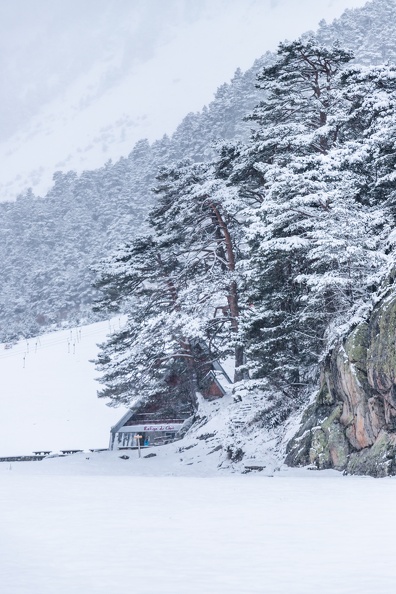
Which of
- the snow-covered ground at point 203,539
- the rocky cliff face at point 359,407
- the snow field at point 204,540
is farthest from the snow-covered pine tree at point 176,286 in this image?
the snow field at point 204,540

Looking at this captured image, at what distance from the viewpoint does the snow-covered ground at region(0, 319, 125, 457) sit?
47.0 m

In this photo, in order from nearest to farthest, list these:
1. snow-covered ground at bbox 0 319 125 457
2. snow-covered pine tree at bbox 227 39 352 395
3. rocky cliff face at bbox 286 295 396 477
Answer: rocky cliff face at bbox 286 295 396 477
snow-covered pine tree at bbox 227 39 352 395
snow-covered ground at bbox 0 319 125 457

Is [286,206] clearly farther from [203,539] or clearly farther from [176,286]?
[203,539]

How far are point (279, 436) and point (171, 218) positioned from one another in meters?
12.2

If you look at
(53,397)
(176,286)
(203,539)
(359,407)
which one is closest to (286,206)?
(359,407)

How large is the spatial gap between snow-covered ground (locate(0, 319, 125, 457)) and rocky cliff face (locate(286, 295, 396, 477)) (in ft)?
92.3

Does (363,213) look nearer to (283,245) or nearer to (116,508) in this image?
(283,245)

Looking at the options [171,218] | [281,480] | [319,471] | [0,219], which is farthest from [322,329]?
[0,219]

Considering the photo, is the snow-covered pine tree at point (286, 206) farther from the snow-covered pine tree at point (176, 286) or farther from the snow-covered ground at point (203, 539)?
the snow-covered ground at point (203, 539)

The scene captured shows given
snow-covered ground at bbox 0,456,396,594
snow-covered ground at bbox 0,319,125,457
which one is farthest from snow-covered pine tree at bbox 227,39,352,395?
snow-covered ground at bbox 0,319,125,457

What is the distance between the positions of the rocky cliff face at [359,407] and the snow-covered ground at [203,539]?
4.20ft

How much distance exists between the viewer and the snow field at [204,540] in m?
7.18

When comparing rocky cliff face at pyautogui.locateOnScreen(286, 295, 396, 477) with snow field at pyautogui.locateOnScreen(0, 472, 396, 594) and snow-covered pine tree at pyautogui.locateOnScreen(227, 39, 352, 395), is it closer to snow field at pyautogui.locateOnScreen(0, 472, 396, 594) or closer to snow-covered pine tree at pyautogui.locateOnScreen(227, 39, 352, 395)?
snow field at pyautogui.locateOnScreen(0, 472, 396, 594)

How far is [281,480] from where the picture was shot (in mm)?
16797
